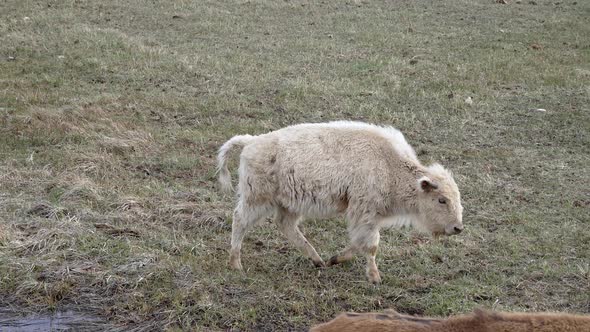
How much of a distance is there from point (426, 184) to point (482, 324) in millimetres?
3703

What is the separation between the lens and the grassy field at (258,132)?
681cm

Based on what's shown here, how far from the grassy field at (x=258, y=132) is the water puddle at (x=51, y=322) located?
0.11 meters

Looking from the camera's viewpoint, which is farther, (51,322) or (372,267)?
(372,267)

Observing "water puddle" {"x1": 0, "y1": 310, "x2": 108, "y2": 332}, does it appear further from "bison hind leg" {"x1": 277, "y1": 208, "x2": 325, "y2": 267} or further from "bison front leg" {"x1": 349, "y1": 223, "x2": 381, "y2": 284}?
"bison front leg" {"x1": 349, "y1": 223, "x2": 381, "y2": 284}

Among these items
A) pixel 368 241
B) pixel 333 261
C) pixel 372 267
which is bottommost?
pixel 333 261

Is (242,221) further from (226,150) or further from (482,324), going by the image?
(482,324)

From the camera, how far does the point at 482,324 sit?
157 inches

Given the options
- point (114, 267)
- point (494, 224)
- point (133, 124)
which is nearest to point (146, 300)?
point (114, 267)

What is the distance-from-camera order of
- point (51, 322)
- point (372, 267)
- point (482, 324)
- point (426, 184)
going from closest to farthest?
point (482, 324) < point (51, 322) < point (372, 267) < point (426, 184)

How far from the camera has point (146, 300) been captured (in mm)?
6465

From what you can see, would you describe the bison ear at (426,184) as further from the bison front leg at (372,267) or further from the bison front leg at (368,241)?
the bison front leg at (372,267)

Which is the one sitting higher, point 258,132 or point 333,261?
point 333,261

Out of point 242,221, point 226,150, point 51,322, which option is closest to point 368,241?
point 242,221

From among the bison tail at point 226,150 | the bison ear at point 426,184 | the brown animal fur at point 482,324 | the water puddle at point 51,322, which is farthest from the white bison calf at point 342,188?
the brown animal fur at point 482,324
